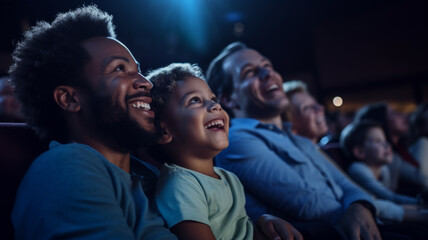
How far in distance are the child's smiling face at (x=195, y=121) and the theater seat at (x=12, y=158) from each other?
0.32 metres

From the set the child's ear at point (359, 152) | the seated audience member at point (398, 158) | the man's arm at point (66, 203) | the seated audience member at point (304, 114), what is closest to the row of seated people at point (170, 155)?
the man's arm at point (66, 203)

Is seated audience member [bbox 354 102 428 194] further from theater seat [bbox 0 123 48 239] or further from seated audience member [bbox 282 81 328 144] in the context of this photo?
theater seat [bbox 0 123 48 239]

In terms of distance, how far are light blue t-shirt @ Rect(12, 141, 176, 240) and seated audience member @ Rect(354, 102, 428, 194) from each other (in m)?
2.06

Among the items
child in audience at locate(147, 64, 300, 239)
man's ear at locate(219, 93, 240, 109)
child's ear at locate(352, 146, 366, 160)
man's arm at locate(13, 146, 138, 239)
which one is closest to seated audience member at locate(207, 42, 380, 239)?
man's ear at locate(219, 93, 240, 109)

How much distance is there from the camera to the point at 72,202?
1.65ft

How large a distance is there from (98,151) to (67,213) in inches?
9.0

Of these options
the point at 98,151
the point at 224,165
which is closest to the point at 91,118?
the point at 98,151

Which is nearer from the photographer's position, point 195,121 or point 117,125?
point 117,125

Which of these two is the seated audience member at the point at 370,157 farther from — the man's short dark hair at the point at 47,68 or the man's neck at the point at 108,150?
the man's short dark hair at the point at 47,68

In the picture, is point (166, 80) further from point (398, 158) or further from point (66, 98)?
point (398, 158)

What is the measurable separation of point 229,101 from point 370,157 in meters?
1.24

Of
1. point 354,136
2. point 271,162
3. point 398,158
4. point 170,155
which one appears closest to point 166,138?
point 170,155

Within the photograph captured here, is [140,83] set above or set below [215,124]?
above

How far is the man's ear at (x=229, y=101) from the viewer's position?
4.56 feet
